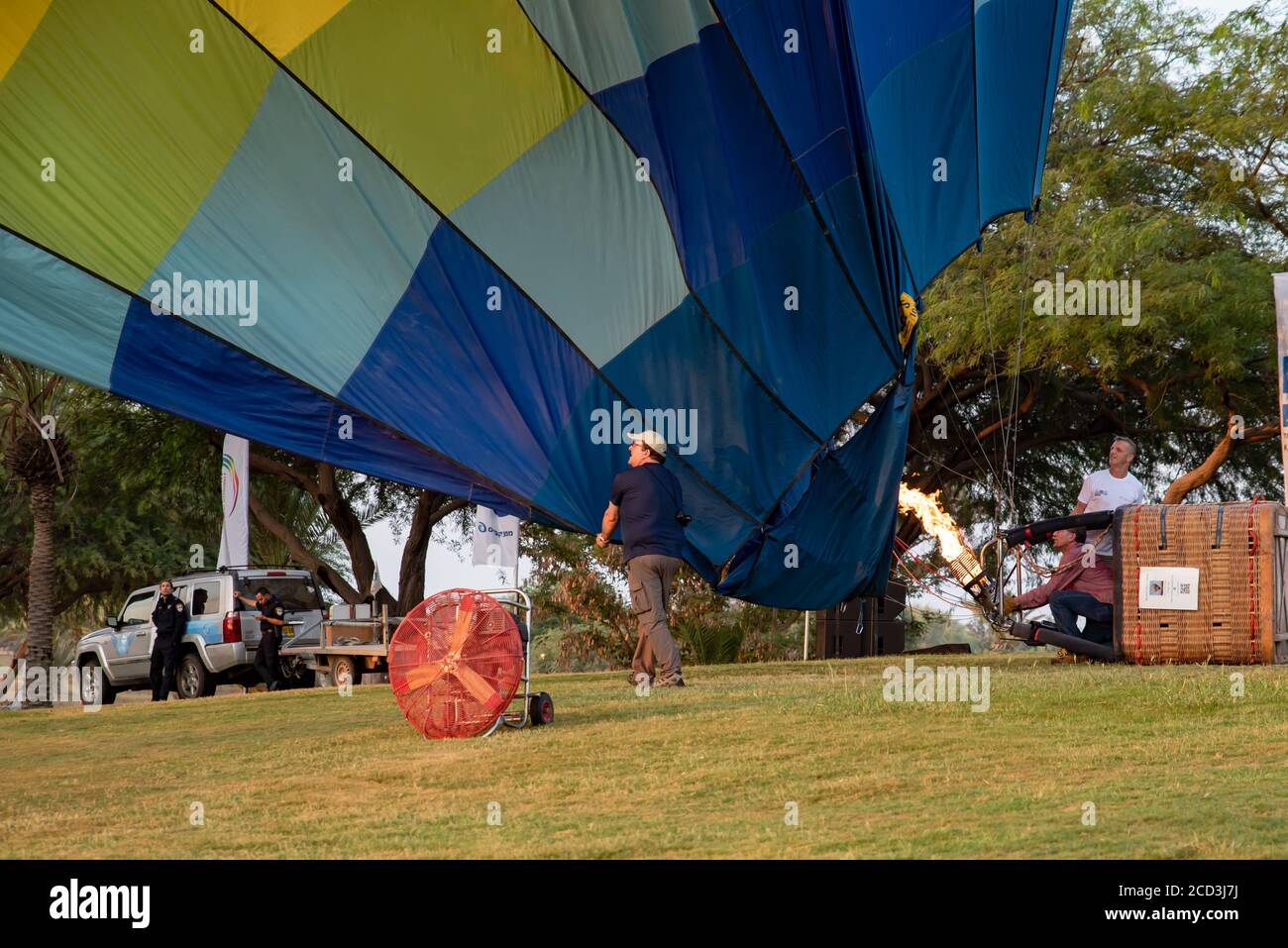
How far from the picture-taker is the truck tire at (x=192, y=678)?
2061 cm

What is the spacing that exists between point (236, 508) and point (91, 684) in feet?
11.0

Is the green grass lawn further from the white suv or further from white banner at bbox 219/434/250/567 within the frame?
white banner at bbox 219/434/250/567

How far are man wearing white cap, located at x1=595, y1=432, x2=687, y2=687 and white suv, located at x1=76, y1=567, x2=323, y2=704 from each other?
10702 mm

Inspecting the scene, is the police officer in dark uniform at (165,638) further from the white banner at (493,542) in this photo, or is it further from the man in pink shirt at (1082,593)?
the man in pink shirt at (1082,593)

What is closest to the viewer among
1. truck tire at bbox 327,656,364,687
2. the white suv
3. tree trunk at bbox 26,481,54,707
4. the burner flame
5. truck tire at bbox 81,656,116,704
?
the burner flame

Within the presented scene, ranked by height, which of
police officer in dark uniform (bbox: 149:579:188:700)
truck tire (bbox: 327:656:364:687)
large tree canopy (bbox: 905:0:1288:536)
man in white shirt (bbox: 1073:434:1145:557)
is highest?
large tree canopy (bbox: 905:0:1288:536)

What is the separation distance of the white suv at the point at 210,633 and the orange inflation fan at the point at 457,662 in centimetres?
1218

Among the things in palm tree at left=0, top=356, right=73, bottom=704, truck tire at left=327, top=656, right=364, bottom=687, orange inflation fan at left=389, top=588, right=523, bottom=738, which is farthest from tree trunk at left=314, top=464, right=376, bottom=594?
orange inflation fan at left=389, top=588, right=523, bottom=738

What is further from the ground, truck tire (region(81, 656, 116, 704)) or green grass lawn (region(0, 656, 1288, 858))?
green grass lawn (region(0, 656, 1288, 858))

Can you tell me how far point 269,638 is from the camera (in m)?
19.4

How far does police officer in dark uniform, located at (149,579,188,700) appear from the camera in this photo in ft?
58.7

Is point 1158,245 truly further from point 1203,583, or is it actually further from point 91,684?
point 91,684

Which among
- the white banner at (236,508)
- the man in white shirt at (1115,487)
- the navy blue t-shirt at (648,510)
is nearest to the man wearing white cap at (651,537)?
the navy blue t-shirt at (648,510)
